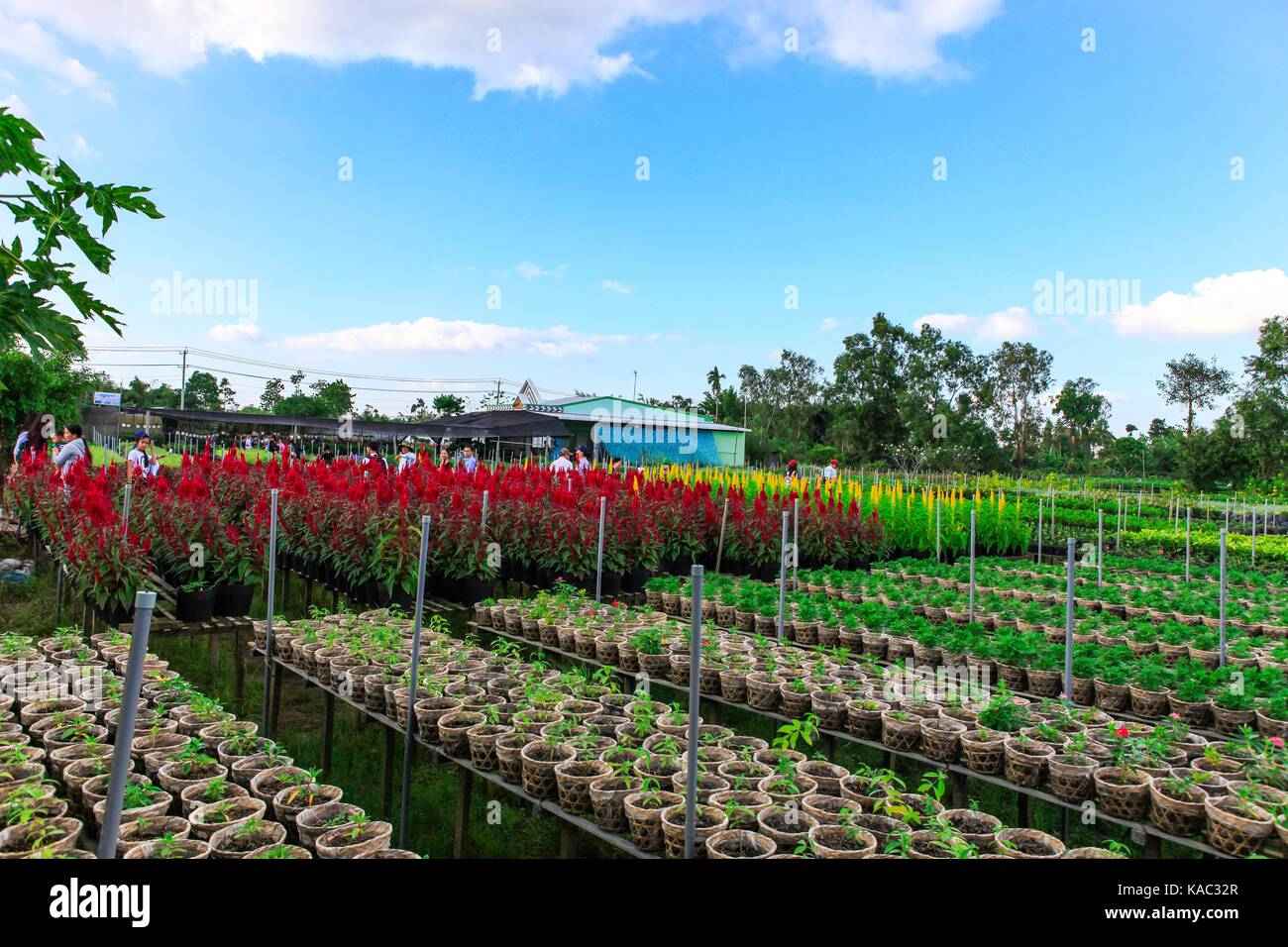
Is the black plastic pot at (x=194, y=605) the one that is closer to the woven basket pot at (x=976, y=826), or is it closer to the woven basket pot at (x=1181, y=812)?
the woven basket pot at (x=976, y=826)

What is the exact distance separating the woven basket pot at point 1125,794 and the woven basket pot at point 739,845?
4.43 feet

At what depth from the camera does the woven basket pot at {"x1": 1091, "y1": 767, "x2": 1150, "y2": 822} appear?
10.0 ft

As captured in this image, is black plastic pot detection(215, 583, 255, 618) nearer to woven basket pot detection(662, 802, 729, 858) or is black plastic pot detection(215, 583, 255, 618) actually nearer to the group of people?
the group of people

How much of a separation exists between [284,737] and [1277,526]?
1728cm

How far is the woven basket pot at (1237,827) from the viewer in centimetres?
273

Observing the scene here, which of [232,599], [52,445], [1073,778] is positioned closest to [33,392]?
[52,445]

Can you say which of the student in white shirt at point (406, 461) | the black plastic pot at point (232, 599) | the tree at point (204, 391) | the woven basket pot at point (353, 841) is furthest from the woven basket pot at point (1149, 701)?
the tree at point (204, 391)

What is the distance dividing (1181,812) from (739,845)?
5.16 ft

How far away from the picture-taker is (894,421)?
33469mm

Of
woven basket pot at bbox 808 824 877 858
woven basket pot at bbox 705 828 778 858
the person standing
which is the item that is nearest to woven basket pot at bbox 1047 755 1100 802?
woven basket pot at bbox 808 824 877 858

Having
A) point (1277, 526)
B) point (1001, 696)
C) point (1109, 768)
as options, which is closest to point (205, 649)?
point (1001, 696)

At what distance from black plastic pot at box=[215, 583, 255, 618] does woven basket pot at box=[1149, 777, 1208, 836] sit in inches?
222

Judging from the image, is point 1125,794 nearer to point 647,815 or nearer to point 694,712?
point 647,815

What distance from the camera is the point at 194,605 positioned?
578cm
